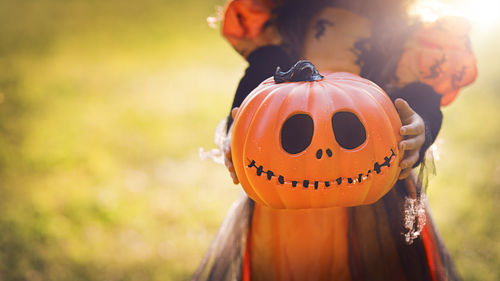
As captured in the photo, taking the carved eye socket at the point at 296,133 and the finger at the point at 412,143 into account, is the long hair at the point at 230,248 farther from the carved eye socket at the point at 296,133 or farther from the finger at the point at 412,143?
the finger at the point at 412,143

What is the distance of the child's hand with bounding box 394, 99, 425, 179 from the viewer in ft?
3.98

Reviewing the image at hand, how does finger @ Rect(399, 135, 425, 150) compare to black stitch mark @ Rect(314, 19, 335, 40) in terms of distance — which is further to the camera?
black stitch mark @ Rect(314, 19, 335, 40)

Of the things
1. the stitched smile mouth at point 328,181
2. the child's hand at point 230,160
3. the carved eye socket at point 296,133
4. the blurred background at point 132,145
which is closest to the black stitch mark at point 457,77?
the blurred background at point 132,145

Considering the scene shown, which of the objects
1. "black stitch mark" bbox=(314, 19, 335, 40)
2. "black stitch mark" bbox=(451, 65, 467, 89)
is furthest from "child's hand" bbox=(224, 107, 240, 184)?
"black stitch mark" bbox=(451, 65, 467, 89)

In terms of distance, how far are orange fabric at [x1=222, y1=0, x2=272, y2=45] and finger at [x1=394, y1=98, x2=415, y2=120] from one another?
0.61 meters

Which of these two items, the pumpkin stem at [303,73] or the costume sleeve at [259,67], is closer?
the pumpkin stem at [303,73]

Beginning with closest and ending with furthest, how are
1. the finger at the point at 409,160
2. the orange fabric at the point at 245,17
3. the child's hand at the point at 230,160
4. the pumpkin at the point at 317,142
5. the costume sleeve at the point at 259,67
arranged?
the pumpkin at the point at 317,142 < the finger at the point at 409,160 < the child's hand at the point at 230,160 < the costume sleeve at the point at 259,67 < the orange fabric at the point at 245,17

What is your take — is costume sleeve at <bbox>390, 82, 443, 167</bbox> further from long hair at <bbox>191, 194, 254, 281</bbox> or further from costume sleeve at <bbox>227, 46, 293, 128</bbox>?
long hair at <bbox>191, 194, 254, 281</bbox>

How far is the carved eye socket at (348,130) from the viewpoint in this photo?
1167 mm

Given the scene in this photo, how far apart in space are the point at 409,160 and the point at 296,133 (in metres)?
0.35

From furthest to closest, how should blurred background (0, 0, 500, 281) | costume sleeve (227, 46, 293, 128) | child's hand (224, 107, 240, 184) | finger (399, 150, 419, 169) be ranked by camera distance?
blurred background (0, 0, 500, 281), costume sleeve (227, 46, 293, 128), child's hand (224, 107, 240, 184), finger (399, 150, 419, 169)

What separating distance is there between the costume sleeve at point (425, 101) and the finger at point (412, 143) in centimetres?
15

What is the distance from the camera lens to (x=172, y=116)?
430cm

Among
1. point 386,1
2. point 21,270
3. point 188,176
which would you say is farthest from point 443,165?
point 21,270
